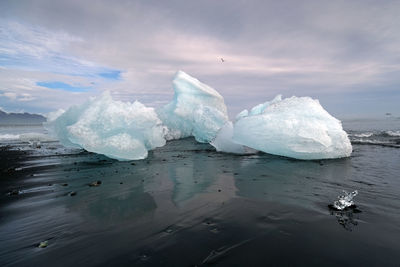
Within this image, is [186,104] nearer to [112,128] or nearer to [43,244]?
[112,128]

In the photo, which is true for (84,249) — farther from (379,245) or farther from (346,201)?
(346,201)

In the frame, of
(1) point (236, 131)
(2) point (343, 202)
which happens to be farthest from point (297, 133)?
(2) point (343, 202)

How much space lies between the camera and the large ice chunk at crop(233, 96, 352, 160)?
287 inches

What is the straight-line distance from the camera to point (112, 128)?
8.28m

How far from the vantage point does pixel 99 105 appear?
8812 millimetres

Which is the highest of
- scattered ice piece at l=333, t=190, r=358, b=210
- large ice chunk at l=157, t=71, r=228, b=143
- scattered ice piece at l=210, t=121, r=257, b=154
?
large ice chunk at l=157, t=71, r=228, b=143

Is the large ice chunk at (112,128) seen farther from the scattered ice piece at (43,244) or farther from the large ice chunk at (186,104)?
the large ice chunk at (186,104)

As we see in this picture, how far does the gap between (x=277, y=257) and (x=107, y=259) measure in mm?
1600

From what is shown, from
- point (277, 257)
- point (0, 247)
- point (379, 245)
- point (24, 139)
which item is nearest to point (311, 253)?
point (277, 257)

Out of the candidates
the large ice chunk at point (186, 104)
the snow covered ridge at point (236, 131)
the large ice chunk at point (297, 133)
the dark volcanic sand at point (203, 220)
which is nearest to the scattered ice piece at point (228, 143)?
the snow covered ridge at point (236, 131)

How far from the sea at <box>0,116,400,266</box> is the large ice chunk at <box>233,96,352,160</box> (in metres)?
1.74

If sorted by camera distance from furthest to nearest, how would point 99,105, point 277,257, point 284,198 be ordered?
point 99,105
point 284,198
point 277,257

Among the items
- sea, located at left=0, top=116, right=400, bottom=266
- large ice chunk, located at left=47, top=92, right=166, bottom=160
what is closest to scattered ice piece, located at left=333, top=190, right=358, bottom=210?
sea, located at left=0, top=116, right=400, bottom=266

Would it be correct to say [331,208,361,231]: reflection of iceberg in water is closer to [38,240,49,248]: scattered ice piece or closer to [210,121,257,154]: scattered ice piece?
[38,240,49,248]: scattered ice piece
